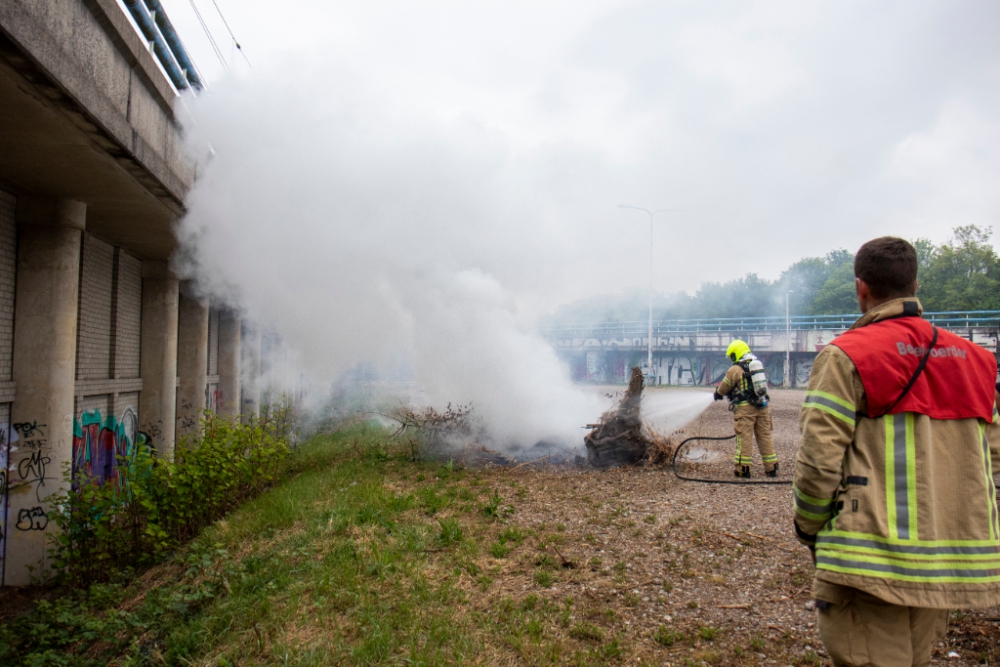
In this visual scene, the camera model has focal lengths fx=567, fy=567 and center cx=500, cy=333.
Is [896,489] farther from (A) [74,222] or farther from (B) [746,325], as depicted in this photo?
(B) [746,325]

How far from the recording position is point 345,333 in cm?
1134

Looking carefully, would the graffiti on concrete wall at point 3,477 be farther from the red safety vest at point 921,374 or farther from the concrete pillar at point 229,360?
the concrete pillar at point 229,360

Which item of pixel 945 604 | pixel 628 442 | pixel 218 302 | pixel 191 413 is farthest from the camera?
pixel 218 302

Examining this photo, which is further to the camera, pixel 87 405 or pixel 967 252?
pixel 967 252

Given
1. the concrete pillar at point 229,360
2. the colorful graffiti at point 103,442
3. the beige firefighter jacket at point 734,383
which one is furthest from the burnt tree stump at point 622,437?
the concrete pillar at point 229,360

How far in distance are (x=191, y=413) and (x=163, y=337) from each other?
7.92 ft

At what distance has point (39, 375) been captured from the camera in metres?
6.37

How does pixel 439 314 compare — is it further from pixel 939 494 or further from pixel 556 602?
pixel 939 494

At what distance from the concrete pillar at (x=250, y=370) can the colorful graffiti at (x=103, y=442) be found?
6676 millimetres

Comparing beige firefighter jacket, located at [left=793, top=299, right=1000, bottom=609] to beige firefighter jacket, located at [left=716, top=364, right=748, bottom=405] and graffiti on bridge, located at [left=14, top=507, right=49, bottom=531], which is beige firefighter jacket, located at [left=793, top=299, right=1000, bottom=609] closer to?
beige firefighter jacket, located at [left=716, top=364, right=748, bottom=405]

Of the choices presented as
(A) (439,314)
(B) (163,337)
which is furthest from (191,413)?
(A) (439,314)

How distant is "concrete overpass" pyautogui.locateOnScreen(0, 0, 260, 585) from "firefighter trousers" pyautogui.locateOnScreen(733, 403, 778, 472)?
25.2ft

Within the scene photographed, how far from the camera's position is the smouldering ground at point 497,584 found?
3402 mm

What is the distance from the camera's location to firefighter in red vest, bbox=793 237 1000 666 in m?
1.89
